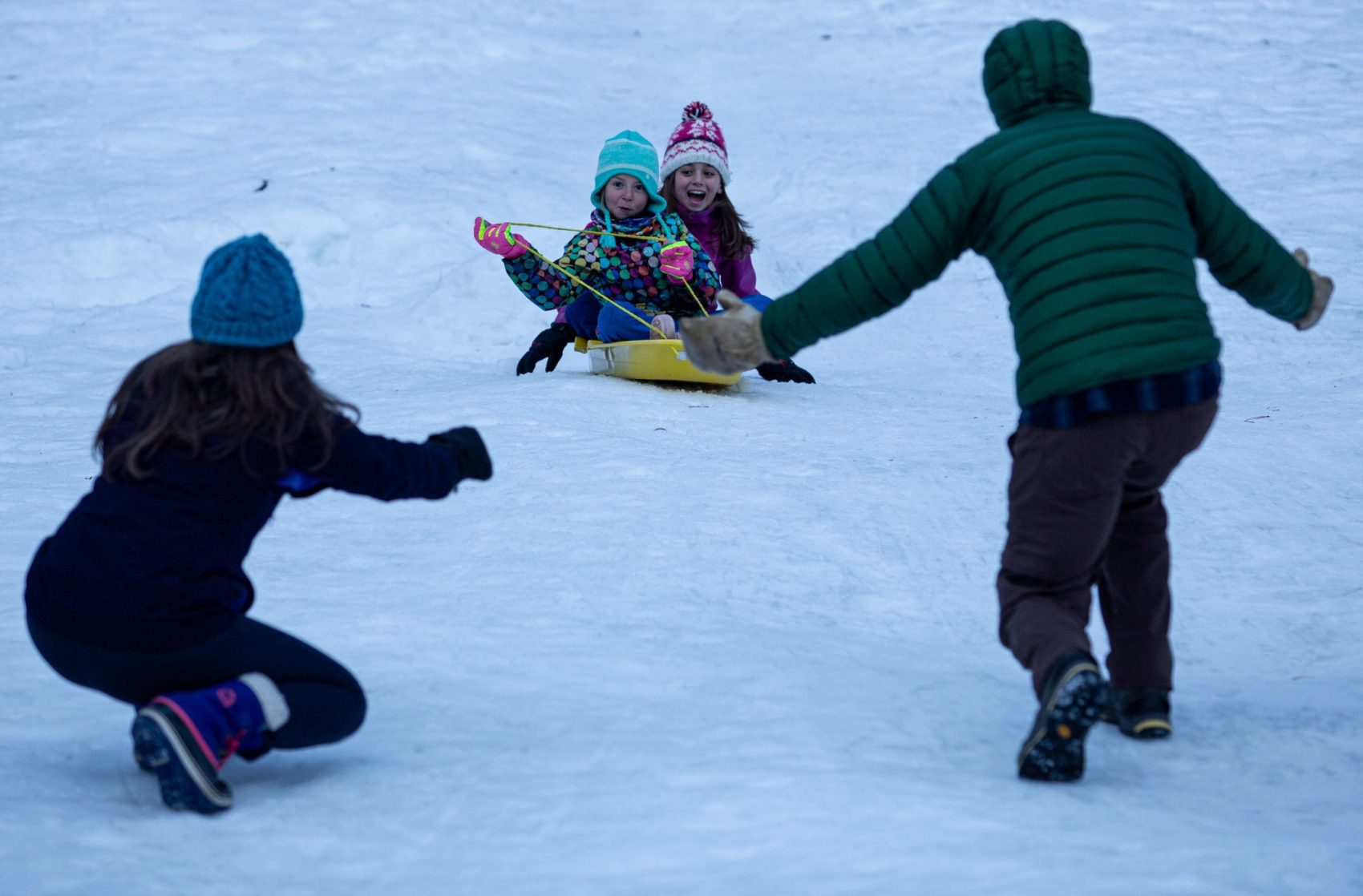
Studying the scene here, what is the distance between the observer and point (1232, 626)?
11.1ft

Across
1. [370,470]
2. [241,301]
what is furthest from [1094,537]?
[241,301]

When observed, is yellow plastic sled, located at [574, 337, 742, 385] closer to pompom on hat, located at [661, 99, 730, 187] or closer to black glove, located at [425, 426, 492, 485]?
pompom on hat, located at [661, 99, 730, 187]

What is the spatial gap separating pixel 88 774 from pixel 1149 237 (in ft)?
6.57

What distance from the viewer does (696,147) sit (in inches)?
242

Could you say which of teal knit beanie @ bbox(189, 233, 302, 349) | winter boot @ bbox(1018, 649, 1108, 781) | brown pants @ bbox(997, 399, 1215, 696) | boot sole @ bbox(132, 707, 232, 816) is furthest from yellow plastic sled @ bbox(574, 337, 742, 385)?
boot sole @ bbox(132, 707, 232, 816)

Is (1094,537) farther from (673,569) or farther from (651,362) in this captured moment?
(651,362)

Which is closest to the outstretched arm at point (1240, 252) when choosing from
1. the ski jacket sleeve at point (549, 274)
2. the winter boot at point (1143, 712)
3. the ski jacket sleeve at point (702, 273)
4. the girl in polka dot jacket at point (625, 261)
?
the winter boot at point (1143, 712)

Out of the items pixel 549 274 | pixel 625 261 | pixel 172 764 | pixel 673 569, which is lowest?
pixel 172 764

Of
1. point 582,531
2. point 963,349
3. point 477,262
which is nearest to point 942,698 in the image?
point 582,531

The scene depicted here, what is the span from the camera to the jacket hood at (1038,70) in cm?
257

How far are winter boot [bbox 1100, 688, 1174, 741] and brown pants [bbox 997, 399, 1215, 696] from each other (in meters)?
0.02

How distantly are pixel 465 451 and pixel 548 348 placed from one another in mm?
3514

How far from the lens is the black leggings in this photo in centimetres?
236

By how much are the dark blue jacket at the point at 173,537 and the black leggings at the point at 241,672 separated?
0.9 inches
